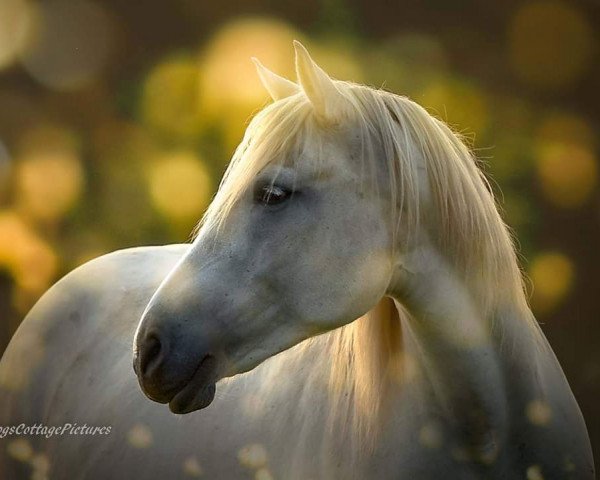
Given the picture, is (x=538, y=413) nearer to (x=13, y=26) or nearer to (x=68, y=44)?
(x=68, y=44)

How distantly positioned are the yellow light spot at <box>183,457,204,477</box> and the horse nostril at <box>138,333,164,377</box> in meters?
0.58

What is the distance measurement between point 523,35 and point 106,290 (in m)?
1.90

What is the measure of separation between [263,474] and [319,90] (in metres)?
0.84

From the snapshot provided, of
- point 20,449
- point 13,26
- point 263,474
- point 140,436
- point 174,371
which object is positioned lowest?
point 20,449

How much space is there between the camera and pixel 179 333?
145 centimetres

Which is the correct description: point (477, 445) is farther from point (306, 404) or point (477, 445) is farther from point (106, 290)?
point (106, 290)

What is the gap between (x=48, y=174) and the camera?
3906 millimetres

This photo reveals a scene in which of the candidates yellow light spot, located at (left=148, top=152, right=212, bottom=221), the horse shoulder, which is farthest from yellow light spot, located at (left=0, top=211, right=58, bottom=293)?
Result: the horse shoulder

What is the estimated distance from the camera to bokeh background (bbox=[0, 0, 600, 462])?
3.24m

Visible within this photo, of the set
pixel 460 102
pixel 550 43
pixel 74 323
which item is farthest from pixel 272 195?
pixel 550 43

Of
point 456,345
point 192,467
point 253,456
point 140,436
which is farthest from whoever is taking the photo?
point 140,436

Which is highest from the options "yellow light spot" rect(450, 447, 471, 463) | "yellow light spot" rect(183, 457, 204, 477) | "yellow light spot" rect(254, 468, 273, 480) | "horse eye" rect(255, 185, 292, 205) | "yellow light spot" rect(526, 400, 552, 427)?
"horse eye" rect(255, 185, 292, 205)

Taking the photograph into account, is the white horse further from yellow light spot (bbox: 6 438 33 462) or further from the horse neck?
yellow light spot (bbox: 6 438 33 462)

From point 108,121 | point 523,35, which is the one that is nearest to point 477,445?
point 523,35
